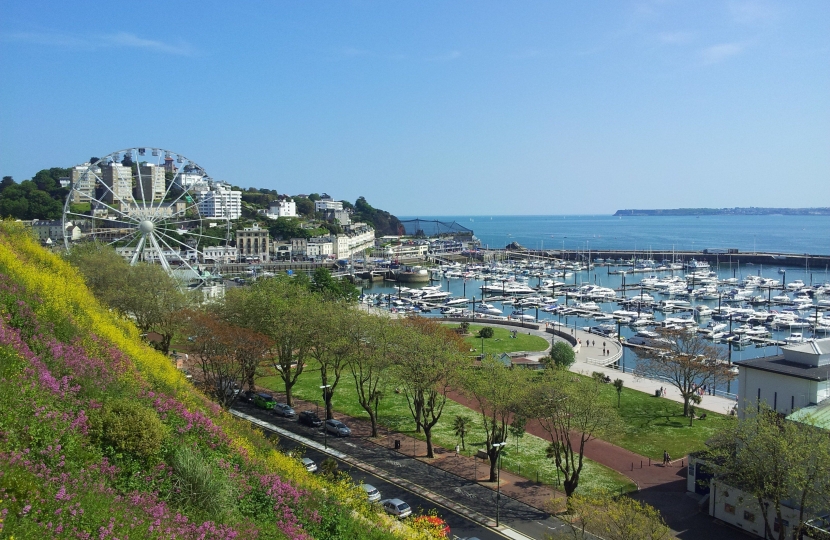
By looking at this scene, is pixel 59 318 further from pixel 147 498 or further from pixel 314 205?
pixel 314 205

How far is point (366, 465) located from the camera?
23.6 meters

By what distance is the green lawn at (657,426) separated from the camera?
26828mm

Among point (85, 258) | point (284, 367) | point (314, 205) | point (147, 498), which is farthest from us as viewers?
point (314, 205)

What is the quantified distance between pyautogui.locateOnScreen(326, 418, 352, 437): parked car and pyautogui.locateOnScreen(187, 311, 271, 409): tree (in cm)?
404

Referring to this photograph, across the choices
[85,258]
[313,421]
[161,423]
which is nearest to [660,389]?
[313,421]

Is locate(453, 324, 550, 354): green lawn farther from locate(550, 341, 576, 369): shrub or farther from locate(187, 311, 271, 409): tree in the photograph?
locate(187, 311, 271, 409): tree

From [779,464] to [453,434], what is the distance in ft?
45.4

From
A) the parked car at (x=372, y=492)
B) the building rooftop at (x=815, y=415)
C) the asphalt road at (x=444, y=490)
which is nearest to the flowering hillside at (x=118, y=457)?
the parked car at (x=372, y=492)

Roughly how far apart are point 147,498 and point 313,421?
1873cm

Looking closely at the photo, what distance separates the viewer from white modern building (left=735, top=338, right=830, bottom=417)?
2092 cm

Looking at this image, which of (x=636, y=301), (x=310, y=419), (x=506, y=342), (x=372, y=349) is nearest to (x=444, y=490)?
(x=372, y=349)

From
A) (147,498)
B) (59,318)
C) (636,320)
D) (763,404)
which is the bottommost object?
(636,320)

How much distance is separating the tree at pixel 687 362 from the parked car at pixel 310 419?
17528 millimetres

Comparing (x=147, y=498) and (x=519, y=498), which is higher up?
(x=147, y=498)
